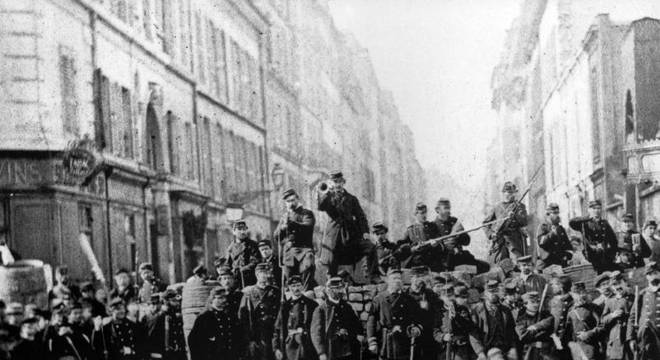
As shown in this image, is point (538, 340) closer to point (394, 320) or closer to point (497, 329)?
point (497, 329)

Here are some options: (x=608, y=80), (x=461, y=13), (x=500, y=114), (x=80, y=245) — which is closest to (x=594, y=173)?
(x=608, y=80)

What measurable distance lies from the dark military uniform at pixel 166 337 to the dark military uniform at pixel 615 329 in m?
4.86

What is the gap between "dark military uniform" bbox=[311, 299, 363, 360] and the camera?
14.1 metres

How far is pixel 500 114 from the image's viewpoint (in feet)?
169

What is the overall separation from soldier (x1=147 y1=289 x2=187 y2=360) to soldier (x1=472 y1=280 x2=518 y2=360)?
338 centimetres

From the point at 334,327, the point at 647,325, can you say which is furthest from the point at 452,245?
the point at 647,325

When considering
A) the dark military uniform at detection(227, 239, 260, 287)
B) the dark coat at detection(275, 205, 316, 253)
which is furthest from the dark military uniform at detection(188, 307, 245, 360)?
the dark coat at detection(275, 205, 316, 253)

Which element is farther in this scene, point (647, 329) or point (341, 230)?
point (341, 230)

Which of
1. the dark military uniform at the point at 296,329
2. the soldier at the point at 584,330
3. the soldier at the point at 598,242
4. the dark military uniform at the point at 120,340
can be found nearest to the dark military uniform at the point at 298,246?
the dark military uniform at the point at 296,329

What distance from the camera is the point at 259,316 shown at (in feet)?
48.0

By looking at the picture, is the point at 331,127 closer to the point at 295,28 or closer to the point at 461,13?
the point at 295,28

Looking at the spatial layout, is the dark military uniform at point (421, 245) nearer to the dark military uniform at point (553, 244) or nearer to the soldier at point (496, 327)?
the dark military uniform at point (553, 244)

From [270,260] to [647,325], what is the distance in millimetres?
4567

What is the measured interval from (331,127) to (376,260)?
38.1ft
